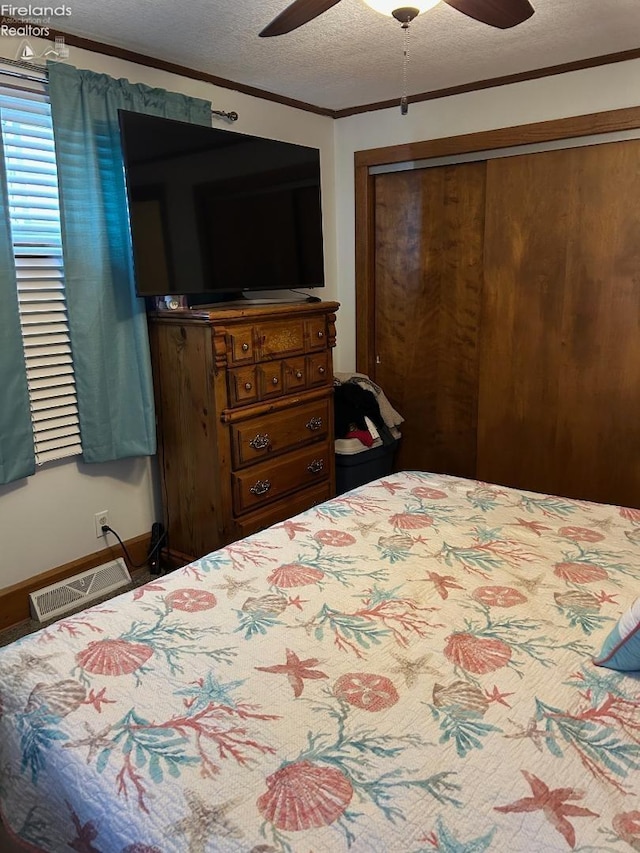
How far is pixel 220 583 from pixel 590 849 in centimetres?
98

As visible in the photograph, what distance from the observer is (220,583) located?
163cm

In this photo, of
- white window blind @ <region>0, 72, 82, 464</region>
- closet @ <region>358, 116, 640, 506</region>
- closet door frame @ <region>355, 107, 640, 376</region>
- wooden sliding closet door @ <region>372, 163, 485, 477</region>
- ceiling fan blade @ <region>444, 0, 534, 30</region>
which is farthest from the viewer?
wooden sliding closet door @ <region>372, 163, 485, 477</region>

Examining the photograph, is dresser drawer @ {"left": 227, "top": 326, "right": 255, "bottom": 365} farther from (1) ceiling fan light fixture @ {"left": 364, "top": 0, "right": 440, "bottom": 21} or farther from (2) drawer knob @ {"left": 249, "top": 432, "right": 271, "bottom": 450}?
(1) ceiling fan light fixture @ {"left": 364, "top": 0, "right": 440, "bottom": 21}

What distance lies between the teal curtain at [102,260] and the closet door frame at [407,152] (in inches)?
47.8

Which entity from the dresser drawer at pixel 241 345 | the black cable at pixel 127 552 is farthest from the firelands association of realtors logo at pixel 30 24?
the black cable at pixel 127 552

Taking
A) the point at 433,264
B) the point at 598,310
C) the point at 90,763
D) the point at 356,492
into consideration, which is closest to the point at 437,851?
the point at 90,763

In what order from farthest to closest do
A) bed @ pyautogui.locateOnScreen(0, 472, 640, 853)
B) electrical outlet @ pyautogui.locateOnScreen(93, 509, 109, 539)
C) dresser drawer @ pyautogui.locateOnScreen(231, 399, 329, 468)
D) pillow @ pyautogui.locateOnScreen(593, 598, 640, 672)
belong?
electrical outlet @ pyautogui.locateOnScreen(93, 509, 109, 539) → dresser drawer @ pyautogui.locateOnScreen(231, 399, 329, 468) → pillow @ pyautogui.locateOnScreen(593, 598, 640, 672) → bed @ pyautogui.locateOnScreen(0, 472, 640, 853)

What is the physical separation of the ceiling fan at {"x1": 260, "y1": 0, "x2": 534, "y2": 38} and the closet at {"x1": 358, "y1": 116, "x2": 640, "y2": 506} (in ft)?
4.69

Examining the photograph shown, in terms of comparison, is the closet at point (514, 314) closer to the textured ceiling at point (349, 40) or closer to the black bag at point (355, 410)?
the black bag at point (355, 410)

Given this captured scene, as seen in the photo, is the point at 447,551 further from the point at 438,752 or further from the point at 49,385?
the point at 49,385

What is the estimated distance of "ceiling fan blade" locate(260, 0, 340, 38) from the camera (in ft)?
6.01

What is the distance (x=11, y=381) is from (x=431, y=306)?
7.62 feet

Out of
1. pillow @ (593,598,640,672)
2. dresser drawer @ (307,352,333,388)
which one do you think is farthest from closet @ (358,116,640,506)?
pillow @ (593,598,640,672)

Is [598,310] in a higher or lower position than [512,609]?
higher
